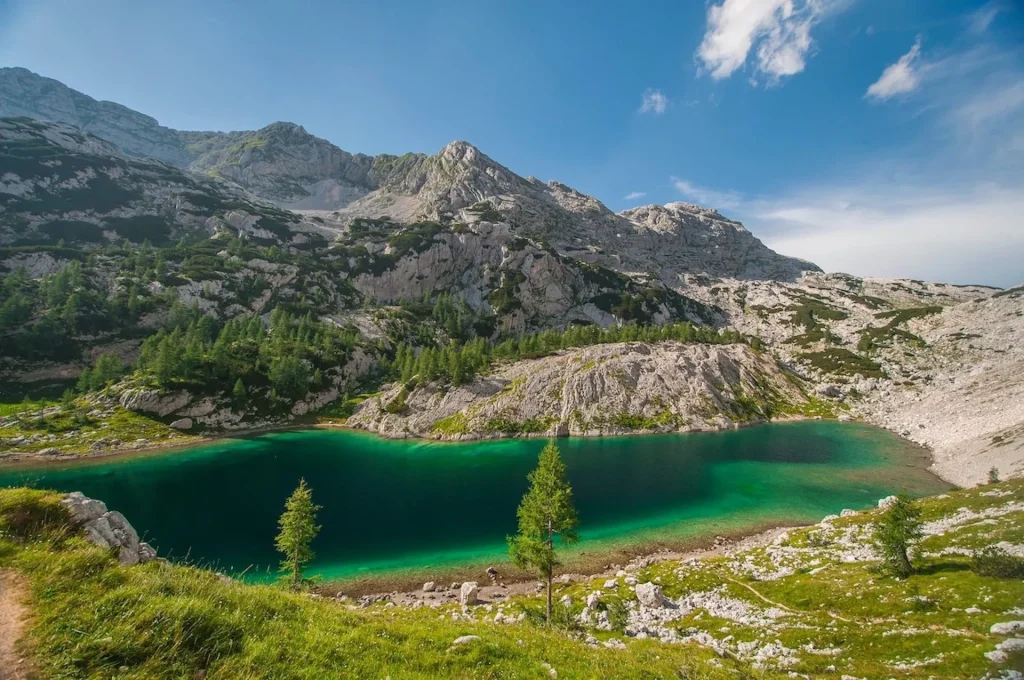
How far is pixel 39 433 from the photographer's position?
82.2 meters

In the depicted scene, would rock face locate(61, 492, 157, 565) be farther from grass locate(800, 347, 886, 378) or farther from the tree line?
grass locate(800, 347, 886, 378)

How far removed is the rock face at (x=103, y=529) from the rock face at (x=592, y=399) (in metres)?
80.9

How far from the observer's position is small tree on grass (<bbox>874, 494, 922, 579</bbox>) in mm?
25859

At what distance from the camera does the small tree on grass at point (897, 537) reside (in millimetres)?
25859

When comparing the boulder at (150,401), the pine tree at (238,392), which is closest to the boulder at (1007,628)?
the pine tree at (238,392)

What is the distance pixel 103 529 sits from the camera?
1501cm

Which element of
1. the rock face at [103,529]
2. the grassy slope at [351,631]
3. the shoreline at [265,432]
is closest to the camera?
the grassy slope at [351,631]

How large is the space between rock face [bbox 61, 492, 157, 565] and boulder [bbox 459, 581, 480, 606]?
22258 millimetres

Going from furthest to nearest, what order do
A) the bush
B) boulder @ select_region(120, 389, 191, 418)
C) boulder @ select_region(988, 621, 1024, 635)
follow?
Answer: 1. boulder @ select_region(120, 389, 191, 418)
2. the bush
3. boulder @ select_region(988, 621, 1024, 635)

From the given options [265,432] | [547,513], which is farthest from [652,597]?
[265,432]

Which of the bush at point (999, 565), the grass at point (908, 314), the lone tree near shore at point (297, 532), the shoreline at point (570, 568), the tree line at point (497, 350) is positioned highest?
the grass at point (908, 314)

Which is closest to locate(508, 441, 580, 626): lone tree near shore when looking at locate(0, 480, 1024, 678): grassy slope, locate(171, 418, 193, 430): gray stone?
locate(0, 480, 1024, 678): grassy slope

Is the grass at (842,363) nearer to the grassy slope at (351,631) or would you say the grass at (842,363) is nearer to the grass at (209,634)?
the grassy slope at (351,631)

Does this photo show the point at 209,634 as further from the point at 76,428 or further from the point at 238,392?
the point at 238,392
